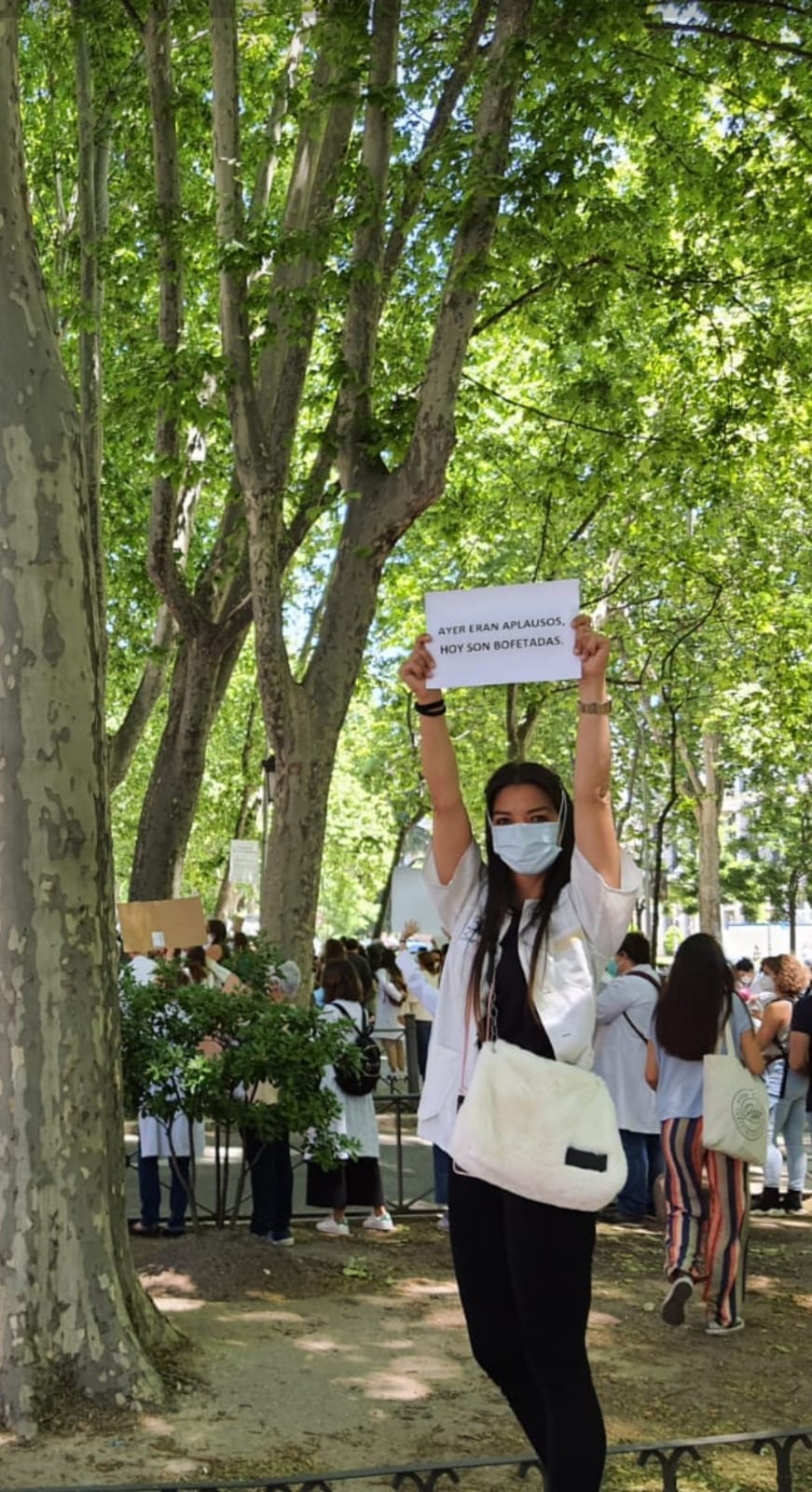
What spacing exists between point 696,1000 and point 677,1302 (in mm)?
1343

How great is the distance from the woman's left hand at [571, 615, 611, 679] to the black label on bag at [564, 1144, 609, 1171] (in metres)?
1.09

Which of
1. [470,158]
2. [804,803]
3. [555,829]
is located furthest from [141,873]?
[804,803]

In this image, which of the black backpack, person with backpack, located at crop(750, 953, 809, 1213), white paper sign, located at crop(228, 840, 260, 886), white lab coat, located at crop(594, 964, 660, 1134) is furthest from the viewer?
white paper sign, located at crop(228, 840, 260, 886)

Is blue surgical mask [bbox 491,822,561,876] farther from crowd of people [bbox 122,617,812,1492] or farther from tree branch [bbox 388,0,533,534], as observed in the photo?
tree branch [bbox 388,0,533,534]

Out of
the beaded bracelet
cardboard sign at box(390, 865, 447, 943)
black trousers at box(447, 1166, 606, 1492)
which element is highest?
cardboard sign at box(390, 865, 447, 943)

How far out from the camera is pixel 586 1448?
338cm

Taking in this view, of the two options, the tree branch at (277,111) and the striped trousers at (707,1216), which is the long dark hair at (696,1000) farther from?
the tree branch at (277,111)

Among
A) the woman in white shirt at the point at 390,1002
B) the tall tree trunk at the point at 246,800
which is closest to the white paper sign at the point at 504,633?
the woman in white shirt at the point at 390,1002

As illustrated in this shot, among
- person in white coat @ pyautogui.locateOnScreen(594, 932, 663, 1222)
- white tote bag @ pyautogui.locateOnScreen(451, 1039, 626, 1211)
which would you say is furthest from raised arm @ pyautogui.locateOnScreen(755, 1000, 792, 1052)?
white tote bag @ pyautogui.locateOnScreen(451, 1039, 626, 1211)

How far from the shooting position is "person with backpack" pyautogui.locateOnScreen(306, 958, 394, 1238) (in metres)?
9.37

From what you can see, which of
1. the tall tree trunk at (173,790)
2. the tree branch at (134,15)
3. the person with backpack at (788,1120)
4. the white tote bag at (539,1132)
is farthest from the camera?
the tall tree trunk at (173,790)

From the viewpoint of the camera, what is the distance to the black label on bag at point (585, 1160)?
11.1 feet

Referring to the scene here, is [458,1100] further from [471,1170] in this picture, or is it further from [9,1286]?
[9,1286]

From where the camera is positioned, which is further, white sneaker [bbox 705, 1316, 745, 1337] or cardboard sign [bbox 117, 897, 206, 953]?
cardboard sign [bbox 117, 897, 206, 953]
